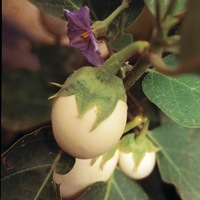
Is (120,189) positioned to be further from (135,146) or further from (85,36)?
(85,36)

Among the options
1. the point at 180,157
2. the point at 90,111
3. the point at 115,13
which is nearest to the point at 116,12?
the point at 115,13

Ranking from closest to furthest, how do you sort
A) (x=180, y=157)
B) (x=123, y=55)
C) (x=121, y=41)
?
(x=123, y=55) → (x=121, y=41) → (x=180, y=157)

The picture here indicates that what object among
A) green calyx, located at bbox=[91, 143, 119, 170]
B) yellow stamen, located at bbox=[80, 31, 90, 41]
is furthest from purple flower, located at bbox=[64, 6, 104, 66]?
green calyx, located at bbox=[91, 143, 119, 170]

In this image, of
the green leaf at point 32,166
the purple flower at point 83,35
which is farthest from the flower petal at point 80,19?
the green leaf at point 32,166

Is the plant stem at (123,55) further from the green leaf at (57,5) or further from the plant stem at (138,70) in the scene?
the green leaf at (57,5)

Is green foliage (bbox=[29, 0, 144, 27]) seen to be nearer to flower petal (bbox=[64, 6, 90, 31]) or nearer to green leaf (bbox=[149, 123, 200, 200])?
flower petal (bbox=[64, 6, 90, 31])
